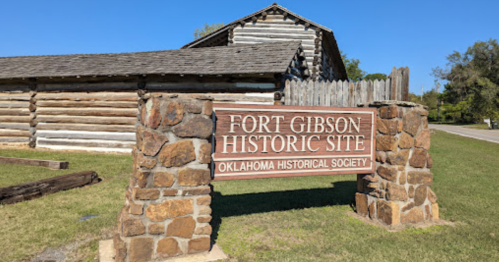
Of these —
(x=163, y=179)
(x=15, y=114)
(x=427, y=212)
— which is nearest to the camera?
(x=163, y=179)

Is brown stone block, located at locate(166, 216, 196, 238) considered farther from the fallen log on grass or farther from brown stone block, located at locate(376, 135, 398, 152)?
the fallen log on grass

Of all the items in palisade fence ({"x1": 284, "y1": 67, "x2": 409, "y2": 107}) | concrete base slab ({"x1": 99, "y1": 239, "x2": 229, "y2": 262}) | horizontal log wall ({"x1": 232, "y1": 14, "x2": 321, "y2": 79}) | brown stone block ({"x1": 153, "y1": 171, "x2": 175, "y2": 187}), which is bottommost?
concrete base slab ({"x1": 99, "y1": 239, "x2": 229, "y2": 262})

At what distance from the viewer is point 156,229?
3.30 meters

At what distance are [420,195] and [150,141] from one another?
12.2ft

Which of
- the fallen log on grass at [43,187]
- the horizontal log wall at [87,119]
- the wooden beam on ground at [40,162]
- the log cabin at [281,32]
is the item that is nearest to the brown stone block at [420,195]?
the fallen log on grass at [43,187]

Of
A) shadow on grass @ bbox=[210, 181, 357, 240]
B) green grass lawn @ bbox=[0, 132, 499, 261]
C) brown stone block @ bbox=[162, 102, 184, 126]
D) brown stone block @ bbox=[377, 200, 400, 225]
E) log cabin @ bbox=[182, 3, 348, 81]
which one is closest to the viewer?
brown stone block @ bbox=[162, 102, 184, 126]

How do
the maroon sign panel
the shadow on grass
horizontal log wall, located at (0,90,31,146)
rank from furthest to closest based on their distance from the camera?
horizontal log wall, located at (0,90,31,146) < the shadow on grass < the maroon sign panel

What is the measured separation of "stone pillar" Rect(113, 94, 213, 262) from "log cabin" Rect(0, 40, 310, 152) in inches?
247

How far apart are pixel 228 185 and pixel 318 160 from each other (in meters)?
3.19

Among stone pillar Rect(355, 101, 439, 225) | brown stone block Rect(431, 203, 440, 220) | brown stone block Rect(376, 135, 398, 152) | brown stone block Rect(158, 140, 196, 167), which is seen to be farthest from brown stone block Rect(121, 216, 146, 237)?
brown stone block Rect(431, 203, 440, 220)

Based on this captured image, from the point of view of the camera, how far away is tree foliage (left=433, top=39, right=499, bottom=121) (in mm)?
40000

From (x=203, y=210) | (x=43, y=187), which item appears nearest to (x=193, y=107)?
(x=203, y=210)

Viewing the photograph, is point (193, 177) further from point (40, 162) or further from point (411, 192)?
point (40, 162)

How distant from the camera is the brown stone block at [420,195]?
456 centimetres
